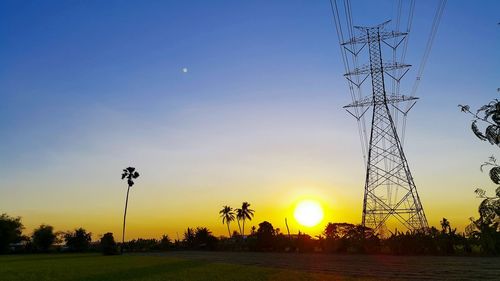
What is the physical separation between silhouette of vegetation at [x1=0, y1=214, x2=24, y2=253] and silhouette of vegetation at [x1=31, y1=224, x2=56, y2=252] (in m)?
4.48

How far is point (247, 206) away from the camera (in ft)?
486

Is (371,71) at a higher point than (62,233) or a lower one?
higher

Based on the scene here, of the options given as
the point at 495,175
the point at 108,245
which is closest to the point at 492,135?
the point at 495,175

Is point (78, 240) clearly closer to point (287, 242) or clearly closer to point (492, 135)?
point (287, 242)

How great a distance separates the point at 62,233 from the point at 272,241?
233 ft

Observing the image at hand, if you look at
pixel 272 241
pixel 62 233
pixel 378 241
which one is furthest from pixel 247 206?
pixel 378 241

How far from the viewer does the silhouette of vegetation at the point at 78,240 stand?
109500 millimetres

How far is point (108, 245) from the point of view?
84188 mm

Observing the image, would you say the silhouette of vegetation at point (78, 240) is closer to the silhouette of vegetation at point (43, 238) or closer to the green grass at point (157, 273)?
the silhouette of vegetation at point (43, 238)

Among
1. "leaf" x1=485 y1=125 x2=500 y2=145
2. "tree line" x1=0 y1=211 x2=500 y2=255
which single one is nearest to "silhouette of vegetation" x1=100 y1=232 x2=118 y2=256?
"tree line" x1=0 y1=211 x2=500 y2=255

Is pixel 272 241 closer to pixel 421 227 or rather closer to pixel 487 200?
pixel 421 227

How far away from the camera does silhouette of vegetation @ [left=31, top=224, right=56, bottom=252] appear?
376 ft

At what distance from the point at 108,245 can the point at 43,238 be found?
41535mm

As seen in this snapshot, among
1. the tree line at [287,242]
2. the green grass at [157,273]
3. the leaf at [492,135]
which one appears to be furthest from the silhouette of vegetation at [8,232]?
the leaf at [492,135]
